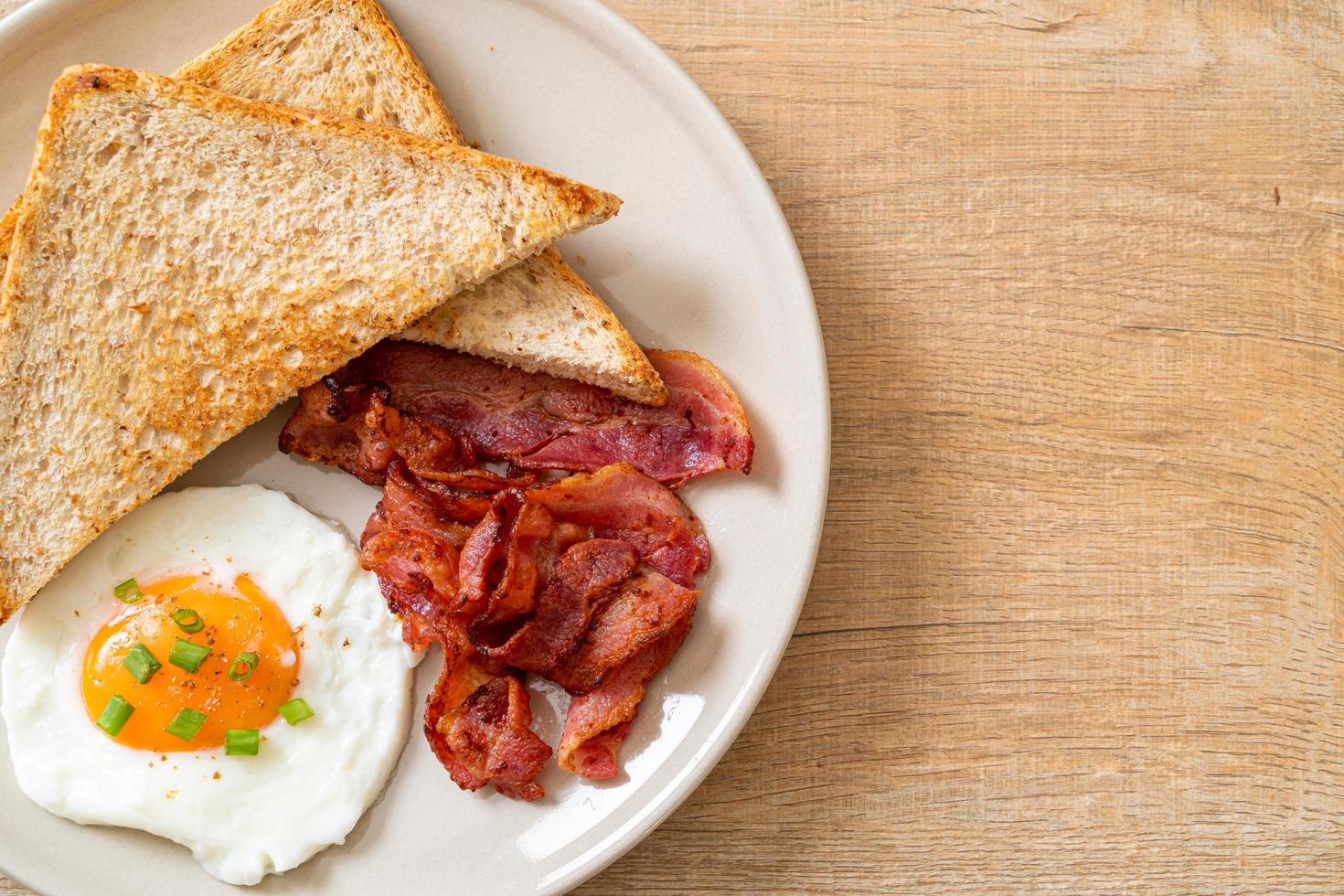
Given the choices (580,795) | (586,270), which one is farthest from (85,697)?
(586,270)

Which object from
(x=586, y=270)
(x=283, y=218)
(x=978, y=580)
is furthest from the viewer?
(x=978, y=580)

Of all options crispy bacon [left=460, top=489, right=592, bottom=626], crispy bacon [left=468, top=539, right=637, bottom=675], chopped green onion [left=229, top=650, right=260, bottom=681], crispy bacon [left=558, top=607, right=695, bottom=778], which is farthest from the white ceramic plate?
chopped green onion [left=229, top=650, right=260, bottom=681]

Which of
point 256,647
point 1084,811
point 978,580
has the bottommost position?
point 1084,811

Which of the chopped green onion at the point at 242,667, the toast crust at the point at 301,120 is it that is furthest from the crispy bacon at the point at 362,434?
the toast crust at the point at 301,120

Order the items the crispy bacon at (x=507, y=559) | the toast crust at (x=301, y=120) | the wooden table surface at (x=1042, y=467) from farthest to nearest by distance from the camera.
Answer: the wooden table surface at (x=1042, y=467), the crispy bacon at (x=507, y=559), the toast crust at (x=301, y=120)

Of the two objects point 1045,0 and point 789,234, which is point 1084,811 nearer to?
point 789,234

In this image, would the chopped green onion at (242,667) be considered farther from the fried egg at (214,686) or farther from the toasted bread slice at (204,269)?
the toasted bread slice at (204,269)
